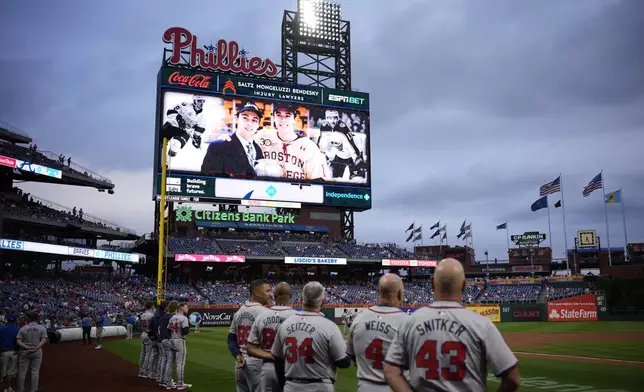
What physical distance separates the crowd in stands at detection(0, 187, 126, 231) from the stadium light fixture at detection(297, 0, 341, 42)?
32.2 meters

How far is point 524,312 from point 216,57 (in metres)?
39.9

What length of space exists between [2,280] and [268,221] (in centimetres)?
2666

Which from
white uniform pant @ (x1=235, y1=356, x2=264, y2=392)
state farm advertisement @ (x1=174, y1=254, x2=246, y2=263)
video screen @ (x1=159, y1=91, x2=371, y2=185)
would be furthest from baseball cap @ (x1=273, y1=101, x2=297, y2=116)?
white uniform pant @ (x1=235, y1=356, x2=264, y2=392)

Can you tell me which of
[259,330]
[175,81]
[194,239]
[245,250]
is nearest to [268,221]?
[245,250]

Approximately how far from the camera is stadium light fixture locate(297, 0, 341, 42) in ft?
222

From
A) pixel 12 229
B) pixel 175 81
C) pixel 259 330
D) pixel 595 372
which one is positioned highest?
pixel 175 81

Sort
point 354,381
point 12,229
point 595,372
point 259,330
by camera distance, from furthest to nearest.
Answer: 1. point 12,229
2. point 595,372
3. point 354,381
4. point 259,330

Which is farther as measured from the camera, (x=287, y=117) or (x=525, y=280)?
(x=525, y=280)

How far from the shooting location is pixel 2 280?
44.7 metres

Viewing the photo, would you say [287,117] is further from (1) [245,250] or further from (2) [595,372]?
(2) [595,372]

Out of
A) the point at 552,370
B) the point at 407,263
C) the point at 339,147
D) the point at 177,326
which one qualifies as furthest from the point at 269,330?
the point at 407,263

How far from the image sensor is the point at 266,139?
193 ft

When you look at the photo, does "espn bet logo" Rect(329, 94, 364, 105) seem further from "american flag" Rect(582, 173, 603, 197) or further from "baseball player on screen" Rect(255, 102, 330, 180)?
"american flag" Rect(582, 173, 603, 197)

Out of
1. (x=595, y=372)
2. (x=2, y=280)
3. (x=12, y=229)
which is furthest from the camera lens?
→ (x=12, y=229)
